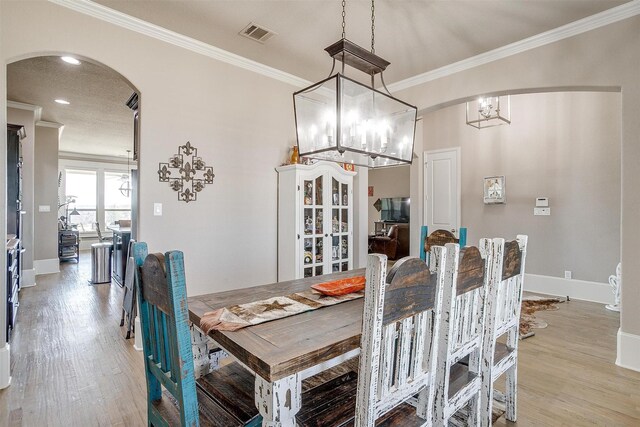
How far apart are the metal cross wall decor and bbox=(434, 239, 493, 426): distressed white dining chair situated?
2.55 meters

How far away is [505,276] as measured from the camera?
1654mm

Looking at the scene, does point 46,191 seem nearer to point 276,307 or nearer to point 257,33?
point 257,33

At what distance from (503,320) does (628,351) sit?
1715mm

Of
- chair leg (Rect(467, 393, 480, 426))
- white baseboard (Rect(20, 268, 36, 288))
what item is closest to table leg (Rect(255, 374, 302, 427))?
chair leg (Rect(467, 393, 480, 426))

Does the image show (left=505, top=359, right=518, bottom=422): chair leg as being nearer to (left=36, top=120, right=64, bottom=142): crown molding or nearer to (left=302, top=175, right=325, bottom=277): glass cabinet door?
(left=302, top=175, right=325, bottom=277): glass cabinet door

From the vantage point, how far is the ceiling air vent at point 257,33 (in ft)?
9.23

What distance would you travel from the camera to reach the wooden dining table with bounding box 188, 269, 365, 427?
3.39 feet

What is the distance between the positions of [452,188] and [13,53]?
545cm

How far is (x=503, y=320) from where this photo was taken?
5.69ft

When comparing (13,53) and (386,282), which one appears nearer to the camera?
(386,282)

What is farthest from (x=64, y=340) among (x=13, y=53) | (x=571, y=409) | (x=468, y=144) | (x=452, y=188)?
(x=468, y=144)

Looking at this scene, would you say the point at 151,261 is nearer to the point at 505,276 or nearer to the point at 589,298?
the point at 505,276

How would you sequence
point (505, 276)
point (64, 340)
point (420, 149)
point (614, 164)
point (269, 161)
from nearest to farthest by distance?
point (505, 276) < point (64, 340) < point (269, 161) < point (614, 164) < point (420, 149)

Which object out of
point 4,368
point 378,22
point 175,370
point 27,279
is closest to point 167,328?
point 175,370
